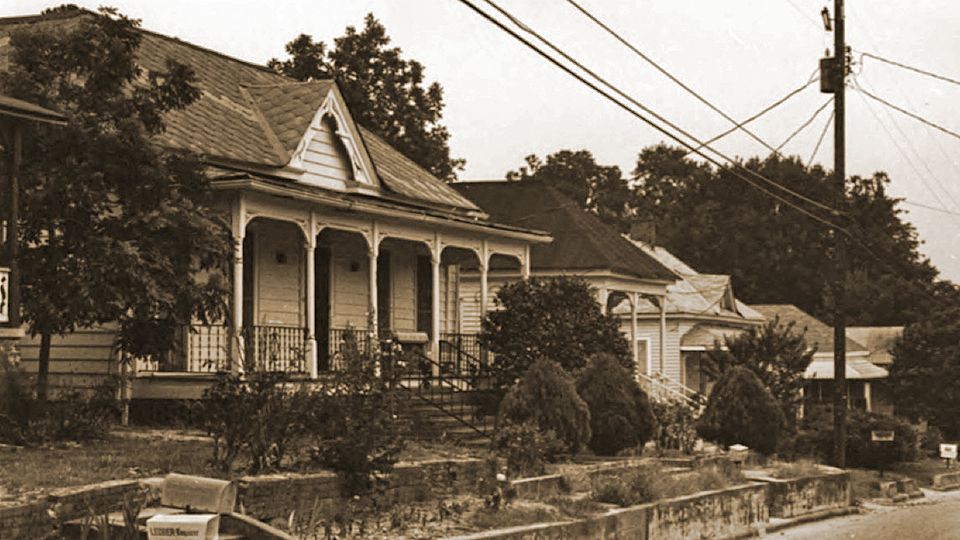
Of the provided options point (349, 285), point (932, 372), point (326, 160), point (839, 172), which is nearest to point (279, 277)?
point (349, 285)

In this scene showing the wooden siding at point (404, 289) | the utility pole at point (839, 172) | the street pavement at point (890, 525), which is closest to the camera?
the street pavement at point (890, 525)

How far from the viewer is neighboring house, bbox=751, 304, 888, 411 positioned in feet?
165

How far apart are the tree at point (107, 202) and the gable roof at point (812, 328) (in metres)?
39.1

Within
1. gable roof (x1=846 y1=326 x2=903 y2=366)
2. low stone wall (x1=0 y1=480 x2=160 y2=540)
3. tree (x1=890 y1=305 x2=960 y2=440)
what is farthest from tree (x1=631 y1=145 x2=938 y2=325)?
low stone wall (x1=0 y1=480 x2=160 y2=540)

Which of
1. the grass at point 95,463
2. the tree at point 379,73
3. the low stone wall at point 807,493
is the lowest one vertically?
the low stone wall at point 807,493

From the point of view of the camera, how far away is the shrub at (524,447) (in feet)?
54.3

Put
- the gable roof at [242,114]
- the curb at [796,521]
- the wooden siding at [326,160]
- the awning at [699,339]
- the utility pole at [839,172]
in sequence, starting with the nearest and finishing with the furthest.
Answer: the curb at [796,521]
the gable roof at [242,114]
the wooden siding at [326,160]
the utility pole at [839,172]
the awning at [699,339]

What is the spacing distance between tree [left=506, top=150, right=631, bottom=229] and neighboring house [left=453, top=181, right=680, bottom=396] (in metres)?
42.4

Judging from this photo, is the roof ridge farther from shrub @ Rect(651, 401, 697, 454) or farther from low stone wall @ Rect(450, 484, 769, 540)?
low stone wall @ Rect(450, 484, 769, 540)

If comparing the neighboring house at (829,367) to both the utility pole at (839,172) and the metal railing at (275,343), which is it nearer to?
the utility pole at (839,172)

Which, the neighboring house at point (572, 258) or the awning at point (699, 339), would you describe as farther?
the awning at point (699, 339)

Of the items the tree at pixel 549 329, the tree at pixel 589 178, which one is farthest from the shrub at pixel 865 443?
the tree at pixel 589 178

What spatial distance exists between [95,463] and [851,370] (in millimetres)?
41438

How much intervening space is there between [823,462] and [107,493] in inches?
839
